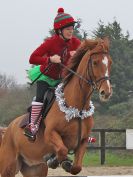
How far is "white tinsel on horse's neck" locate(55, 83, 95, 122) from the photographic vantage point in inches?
276

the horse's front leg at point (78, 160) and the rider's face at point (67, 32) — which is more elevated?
the rider's face at point (67, 32)

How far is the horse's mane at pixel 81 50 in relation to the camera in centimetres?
686

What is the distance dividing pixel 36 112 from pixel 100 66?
1540mm

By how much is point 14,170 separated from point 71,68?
235cm

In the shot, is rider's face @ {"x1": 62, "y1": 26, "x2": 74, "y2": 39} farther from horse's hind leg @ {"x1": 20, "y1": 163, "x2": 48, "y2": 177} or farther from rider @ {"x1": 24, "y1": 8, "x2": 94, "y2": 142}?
horse's hind leg @ {"x1": 20, "y1": 163, "x2": 48, "y2": 177}

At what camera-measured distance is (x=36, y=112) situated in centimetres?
760

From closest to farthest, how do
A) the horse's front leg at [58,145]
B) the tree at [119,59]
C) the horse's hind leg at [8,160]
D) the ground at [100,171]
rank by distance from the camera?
the horse's front leg at [58,145]
the horse's hind leg at [8,160]
the ground at [100,171]
the tree at [119,59]

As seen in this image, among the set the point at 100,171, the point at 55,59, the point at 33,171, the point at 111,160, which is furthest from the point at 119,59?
the point at 55,59

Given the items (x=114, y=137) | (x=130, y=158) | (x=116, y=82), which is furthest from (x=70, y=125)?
(x=116, y=82)

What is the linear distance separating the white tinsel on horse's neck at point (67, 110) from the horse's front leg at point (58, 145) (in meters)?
0.29

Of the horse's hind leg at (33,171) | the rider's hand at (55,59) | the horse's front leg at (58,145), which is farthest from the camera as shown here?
the horse's hind leg at (33,171)

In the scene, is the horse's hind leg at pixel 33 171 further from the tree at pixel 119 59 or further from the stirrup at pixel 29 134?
the tree at pixel 119 59

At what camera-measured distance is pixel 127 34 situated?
48250 millimetres

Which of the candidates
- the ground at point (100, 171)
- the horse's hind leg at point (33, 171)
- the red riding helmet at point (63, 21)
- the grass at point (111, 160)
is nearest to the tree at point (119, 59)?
the grass at point (111, 160)
